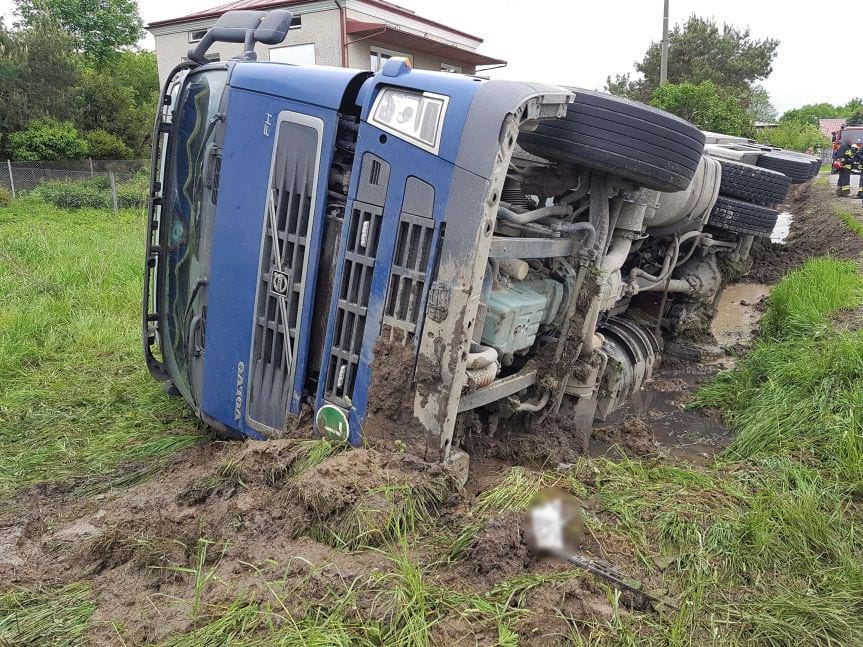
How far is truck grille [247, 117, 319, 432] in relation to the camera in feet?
9.73

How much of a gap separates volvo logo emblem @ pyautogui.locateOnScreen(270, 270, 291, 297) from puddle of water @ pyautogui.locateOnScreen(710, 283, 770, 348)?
189 inches

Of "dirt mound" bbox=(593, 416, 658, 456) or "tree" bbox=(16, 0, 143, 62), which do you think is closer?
"dirt mound" bbox=(593, 416, 658, 456)

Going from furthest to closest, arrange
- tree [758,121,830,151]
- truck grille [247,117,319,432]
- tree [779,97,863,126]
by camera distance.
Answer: tree [779,97,863,126]
tree [758,121,830,151]
truck grille [247,117,319,432]

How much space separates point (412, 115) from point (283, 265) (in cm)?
86

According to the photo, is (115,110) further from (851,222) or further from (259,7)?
(851,222)

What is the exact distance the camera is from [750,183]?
5.65 meters

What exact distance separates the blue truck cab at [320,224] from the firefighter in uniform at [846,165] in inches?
612

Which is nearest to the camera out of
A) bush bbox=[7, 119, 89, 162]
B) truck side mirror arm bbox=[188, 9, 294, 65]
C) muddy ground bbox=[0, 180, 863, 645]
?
muddy ground bbox=[0, 180, 863, 645]

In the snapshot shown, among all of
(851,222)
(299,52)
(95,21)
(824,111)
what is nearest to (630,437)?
(851,222)

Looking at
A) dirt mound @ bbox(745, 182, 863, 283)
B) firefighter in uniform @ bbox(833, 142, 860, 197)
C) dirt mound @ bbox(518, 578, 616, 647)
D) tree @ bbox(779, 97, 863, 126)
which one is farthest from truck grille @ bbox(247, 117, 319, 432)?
tree @ bbox(779, 97, 863, 126)

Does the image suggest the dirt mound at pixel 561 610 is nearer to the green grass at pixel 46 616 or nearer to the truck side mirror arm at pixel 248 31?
the green grass at pixel 46 616

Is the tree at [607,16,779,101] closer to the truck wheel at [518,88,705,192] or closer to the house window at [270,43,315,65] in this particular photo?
the house window at [270,43,315,65]

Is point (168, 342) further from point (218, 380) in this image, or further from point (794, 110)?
point (794, 110)

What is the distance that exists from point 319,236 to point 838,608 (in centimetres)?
228
